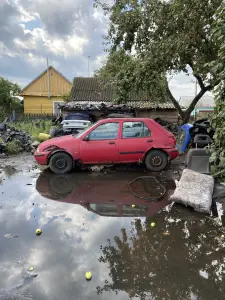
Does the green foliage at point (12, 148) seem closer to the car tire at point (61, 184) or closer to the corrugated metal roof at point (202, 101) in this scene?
the car tire at point (61, 184)

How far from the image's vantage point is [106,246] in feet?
12.7

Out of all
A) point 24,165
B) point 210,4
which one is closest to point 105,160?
point 24,165

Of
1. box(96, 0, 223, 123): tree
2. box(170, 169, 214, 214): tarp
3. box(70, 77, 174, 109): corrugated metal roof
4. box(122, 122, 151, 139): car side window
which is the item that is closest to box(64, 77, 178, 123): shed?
box(70, 77, 174, 109): corrugated metal roof

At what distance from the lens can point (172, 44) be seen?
9438 mm

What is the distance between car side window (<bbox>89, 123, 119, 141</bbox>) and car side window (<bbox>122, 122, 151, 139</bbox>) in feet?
0.89

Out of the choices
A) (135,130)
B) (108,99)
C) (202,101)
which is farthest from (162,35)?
(202,101)

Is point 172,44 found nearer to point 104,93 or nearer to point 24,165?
point 24,165

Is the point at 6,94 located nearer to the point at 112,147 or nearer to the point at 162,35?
the point at 162,35

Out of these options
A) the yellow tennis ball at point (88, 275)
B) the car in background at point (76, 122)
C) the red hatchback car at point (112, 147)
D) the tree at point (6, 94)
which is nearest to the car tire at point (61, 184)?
the red hatchback car at point (112, 147)

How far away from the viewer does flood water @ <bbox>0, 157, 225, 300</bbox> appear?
9.73 feet

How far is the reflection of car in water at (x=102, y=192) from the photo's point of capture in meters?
5.27

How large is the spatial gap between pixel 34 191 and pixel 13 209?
1183 mm

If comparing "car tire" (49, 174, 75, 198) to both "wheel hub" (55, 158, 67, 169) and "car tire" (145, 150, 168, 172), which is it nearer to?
"wheel hub" (55, 158, 67, 169)

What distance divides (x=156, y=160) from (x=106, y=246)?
4510 mm
